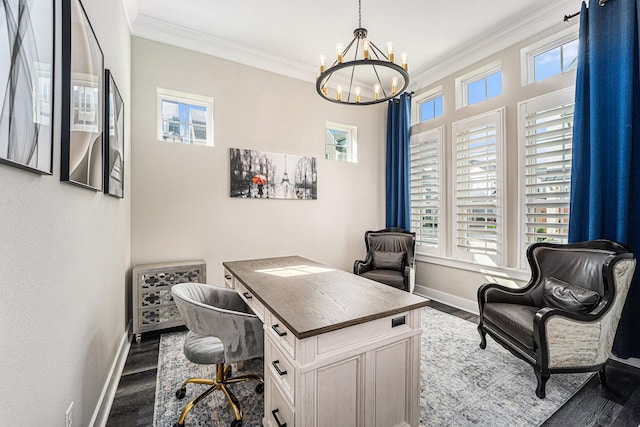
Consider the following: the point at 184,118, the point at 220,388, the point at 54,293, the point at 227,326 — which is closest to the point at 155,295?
the point at 220,388

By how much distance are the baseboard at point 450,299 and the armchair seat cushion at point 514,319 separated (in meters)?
1.17

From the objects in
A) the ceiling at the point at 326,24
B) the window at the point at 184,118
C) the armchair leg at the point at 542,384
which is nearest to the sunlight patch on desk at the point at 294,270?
the armchair leg at the point at 542,384

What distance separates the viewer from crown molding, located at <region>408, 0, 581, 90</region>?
286 cm

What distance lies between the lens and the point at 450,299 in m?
3.93

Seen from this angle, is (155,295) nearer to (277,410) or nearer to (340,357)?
(277,410)

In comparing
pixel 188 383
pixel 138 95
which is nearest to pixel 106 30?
pixel 138 95

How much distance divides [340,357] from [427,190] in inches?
139

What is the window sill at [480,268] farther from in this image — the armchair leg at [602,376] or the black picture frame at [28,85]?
the black picture frame at [28,85]

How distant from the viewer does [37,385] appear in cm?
96

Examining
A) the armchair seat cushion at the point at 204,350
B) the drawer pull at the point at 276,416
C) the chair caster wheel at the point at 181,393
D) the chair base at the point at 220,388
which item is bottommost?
the chair caster wheel at the point at 181,393

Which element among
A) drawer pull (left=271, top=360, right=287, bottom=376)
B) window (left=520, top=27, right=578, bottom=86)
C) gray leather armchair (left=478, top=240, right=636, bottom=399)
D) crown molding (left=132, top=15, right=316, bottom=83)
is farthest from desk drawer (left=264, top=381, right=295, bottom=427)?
window (left=520, top=27, right=578, bottom=86)

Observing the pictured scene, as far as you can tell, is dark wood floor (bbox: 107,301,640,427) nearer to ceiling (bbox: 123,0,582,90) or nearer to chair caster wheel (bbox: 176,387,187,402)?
chair caster wheel (bbox: 176,387,187,402)

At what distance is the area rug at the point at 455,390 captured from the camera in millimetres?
1777

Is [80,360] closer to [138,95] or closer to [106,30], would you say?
[106,30]
